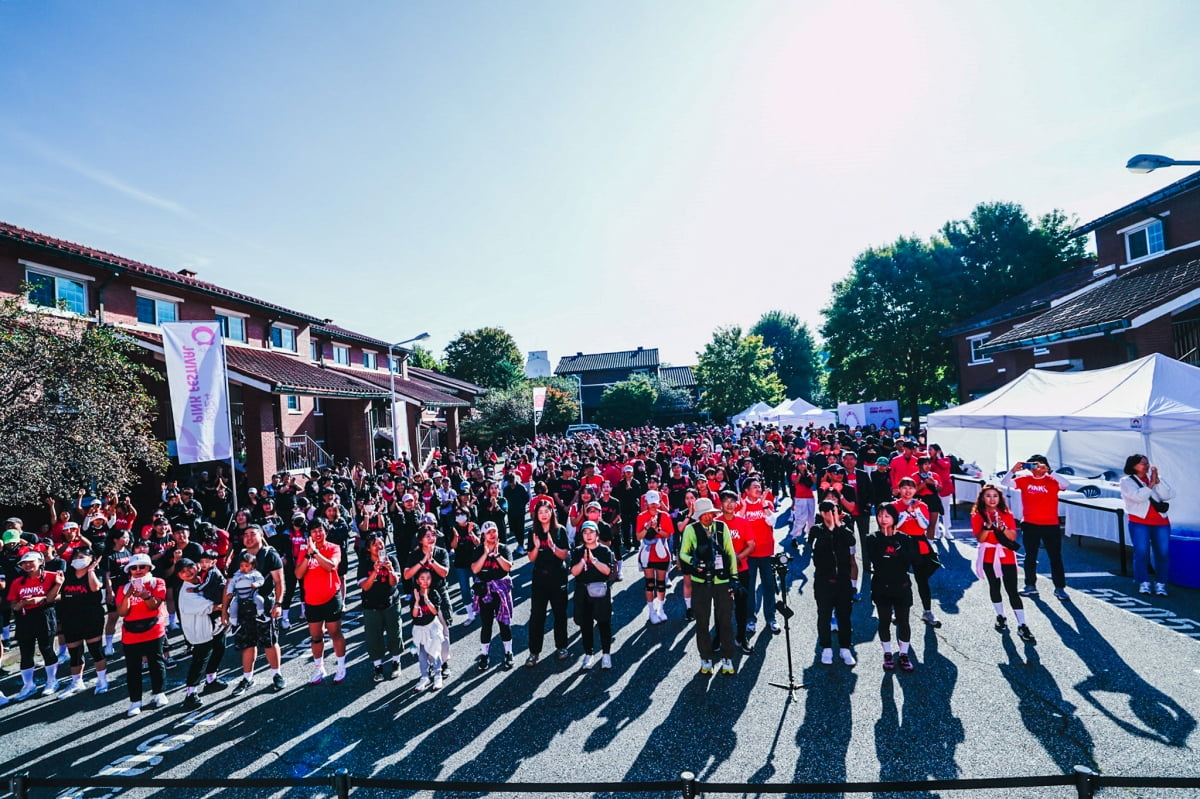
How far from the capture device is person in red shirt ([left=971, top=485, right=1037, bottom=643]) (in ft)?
22.5

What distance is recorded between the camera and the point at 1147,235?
2072 cm

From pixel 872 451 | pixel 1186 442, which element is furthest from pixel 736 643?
pixel 1186 442

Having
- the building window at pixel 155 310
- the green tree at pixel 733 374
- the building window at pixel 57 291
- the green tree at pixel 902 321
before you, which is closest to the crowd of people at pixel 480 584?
the building window at pixel 57 291

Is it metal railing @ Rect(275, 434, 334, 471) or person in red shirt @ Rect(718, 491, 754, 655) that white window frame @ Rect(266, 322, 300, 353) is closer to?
metal railing @ Rect(275, 434, 334, 471)

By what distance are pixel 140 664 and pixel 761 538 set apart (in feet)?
24.3

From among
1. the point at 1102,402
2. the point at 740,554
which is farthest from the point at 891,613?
the point at 1102,402

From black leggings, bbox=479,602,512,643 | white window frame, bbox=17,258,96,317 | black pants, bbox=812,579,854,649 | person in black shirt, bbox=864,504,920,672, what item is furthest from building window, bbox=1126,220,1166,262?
white window frame, bbox=17,258,96,317

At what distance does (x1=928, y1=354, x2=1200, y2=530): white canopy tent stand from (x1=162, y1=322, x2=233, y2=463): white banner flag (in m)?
17.0

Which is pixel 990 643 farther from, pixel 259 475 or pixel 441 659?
pixel 259 475

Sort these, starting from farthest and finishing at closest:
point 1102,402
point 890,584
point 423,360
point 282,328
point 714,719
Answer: point 423,360
point 282,328
point 1102,402
point 890,584
point 714,719

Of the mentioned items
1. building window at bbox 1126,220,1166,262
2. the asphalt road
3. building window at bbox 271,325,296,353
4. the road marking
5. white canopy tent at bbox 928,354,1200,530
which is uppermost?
building window at bbox 1126,220,1166,262

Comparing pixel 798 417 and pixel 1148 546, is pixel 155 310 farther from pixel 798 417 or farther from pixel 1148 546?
A: pixel 798 417

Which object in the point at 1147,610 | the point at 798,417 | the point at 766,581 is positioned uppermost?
the point at 798,417

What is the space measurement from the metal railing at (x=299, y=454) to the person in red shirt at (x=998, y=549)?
20.3 metres
